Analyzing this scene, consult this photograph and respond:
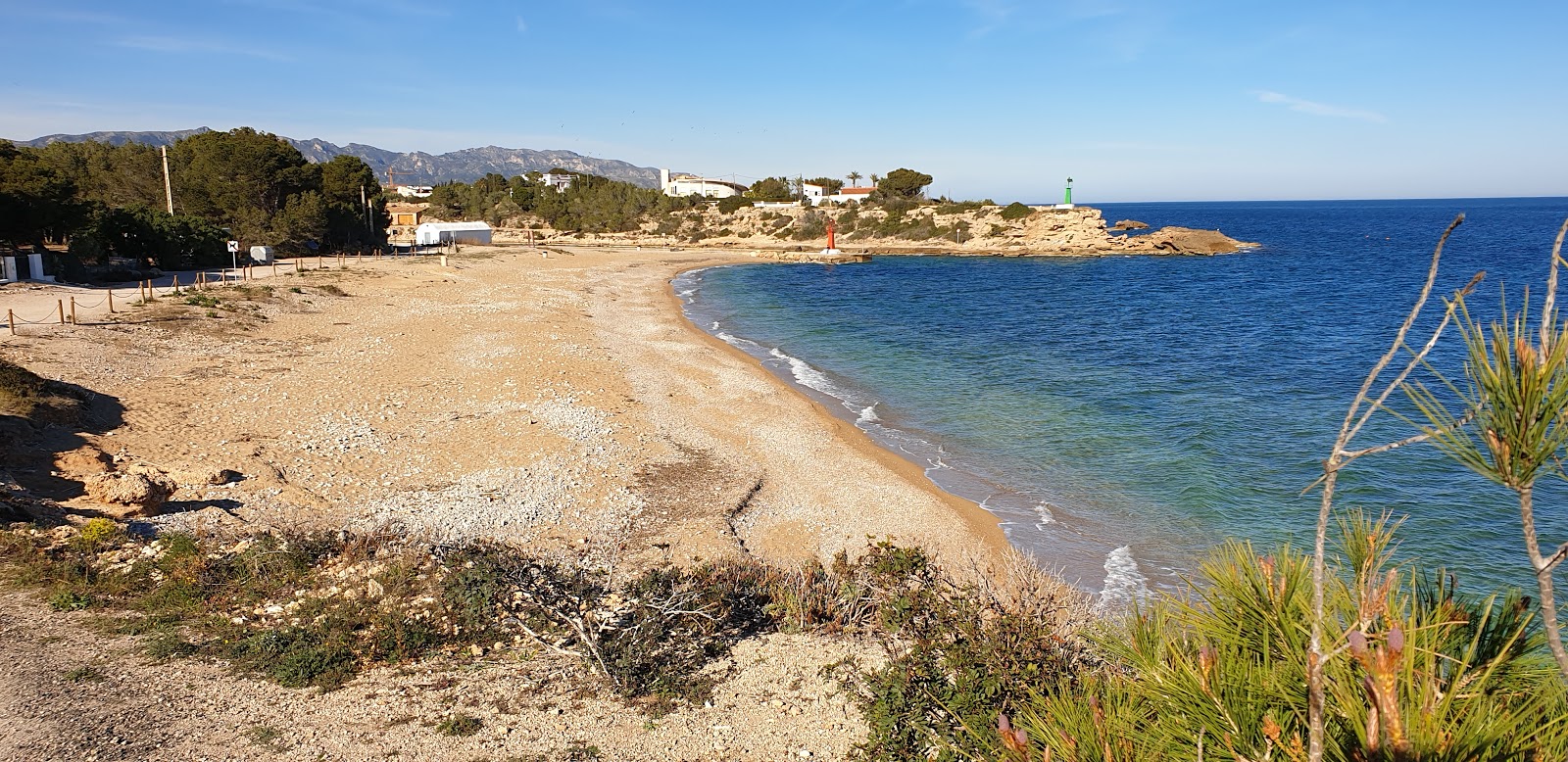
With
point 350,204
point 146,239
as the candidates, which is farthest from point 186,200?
point 146,239

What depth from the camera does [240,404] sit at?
1700 cm

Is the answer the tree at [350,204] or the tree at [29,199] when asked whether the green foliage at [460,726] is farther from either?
the tree at [350,204]

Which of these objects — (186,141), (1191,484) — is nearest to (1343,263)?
(1191,484)

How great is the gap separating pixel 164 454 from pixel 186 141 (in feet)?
166

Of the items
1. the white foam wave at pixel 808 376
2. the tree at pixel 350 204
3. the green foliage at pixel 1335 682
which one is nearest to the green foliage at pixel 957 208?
the tree at pixel 350 204

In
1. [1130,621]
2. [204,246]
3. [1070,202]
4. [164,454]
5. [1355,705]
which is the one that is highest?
[1070,202]

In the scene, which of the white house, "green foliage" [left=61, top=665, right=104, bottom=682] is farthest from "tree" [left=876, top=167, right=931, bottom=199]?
"green foliage" [left=61, top=665, right=104, bottom=682]

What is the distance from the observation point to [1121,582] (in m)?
11.5

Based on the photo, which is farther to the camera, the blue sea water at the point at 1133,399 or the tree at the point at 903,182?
the tree at the point at 903,182

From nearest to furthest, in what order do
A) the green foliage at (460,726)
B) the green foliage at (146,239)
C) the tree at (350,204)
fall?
the green foliage at (460,726)
the green foliage at (146,239)
the tree at (350,204)

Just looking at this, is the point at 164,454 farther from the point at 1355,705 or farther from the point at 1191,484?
the point at 1191,484

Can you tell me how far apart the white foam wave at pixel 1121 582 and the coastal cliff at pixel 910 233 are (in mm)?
67965

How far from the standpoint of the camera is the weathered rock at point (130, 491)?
11.0 metres

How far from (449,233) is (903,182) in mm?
56370
